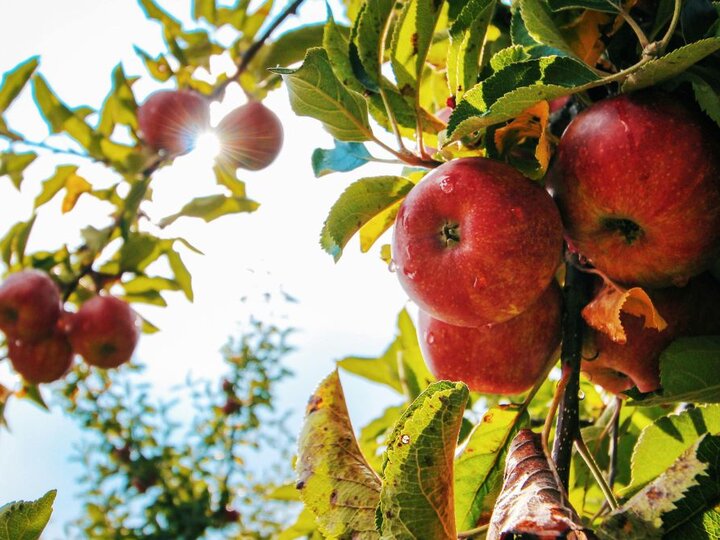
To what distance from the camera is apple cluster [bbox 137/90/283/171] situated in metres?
1.99

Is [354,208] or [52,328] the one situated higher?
[52,328]

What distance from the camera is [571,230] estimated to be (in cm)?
76

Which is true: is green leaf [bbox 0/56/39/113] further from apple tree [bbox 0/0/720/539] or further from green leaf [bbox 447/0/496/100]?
green leaf [bbox 447/0/496/100]

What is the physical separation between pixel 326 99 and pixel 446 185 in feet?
0.65

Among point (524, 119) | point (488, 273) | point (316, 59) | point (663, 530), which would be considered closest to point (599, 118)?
point (524, 119)

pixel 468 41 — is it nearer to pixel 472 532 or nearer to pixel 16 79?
pixel 472 532

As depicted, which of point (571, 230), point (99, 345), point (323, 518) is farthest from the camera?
point (99, 345)

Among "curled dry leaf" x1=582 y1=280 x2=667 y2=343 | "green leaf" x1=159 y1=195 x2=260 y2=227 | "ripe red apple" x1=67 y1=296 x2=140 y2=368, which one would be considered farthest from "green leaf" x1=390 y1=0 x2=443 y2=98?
"ripe red apple" x1=67 y1=296 x2=140 y2=368

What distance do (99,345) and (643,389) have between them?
5.39 ft

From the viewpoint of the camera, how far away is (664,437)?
2.67 feet

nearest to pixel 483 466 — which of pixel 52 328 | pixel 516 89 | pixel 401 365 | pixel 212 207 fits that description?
pixel 516 89

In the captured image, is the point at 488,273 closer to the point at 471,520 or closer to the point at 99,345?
the point at 471,520

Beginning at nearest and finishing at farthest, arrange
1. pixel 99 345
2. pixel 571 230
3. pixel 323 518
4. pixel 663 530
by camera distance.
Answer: pixel 663 530 < pixel 323 518 < pixel 571 230 < pixel 99 345

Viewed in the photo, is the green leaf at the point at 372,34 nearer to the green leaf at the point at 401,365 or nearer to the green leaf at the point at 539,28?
the green leaf at the point at 539,28
